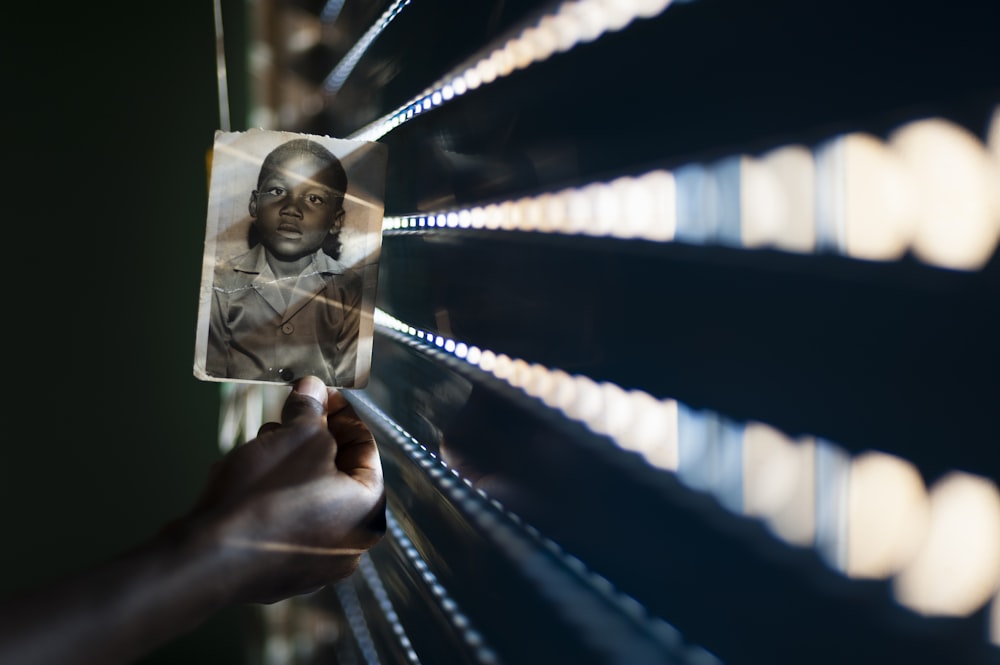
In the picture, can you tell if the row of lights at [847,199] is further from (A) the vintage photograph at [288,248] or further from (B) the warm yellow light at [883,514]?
(A) the vintage photograph at [288,248]

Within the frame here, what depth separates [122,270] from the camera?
255 cm

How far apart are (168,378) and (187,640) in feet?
3.18

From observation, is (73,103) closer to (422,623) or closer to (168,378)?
(168,378)

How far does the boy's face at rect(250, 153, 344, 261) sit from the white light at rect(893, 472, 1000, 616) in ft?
2.66

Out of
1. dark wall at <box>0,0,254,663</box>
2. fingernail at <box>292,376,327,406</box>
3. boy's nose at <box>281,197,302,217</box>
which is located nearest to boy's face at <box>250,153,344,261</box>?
boy's nose at <box>281,197,302,217</box>

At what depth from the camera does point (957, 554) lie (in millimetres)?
293

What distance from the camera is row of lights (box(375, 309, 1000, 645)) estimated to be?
0.93ft

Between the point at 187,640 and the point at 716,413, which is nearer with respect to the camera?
the point at 716,413

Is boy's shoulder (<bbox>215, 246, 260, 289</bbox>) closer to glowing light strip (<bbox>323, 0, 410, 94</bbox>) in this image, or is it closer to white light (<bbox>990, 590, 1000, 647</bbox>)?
glowing light strip (<bbox>323, 0, 410, 94</bbox>)

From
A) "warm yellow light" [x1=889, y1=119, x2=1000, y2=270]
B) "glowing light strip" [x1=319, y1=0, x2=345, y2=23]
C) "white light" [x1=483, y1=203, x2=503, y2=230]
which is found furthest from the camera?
"glowing light strip" [x1=319, y1=0, x2=345, y2=23]

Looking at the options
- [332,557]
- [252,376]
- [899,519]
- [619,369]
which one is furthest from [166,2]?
[899,519]

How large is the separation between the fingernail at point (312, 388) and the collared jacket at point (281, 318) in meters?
0.06

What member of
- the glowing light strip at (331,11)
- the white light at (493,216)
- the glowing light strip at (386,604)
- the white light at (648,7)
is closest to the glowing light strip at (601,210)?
the white light at (493,216)

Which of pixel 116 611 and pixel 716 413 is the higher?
pixel 716 413
